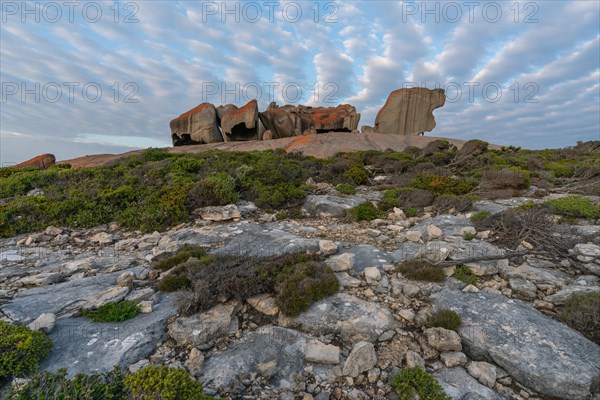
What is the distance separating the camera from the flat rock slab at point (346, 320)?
4180mm

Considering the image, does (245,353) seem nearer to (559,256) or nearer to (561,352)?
(561,352)

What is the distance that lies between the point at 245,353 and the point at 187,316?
1.10m

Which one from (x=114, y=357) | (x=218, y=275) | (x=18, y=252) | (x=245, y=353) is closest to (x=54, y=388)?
(x=114, y=357)

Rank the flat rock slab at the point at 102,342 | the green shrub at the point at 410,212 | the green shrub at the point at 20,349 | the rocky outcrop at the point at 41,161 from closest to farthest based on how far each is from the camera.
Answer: the green shrub at the point at 20,349, the flat rock slab at the point at 102,342, the green shrub at the point at 410,212, the rocky outcrop at the point at 41,161

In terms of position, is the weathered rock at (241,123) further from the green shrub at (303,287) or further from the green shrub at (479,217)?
the green shrub at (303,287)

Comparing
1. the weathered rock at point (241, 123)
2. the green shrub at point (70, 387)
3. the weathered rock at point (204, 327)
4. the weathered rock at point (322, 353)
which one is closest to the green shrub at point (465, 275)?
the weathered rock at point (322, 353)

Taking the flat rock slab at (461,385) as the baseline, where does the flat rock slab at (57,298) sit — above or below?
above

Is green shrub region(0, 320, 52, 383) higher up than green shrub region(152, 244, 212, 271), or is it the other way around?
green shrub region(152, 244, 212, 271)

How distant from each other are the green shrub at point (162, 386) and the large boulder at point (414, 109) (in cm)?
4657

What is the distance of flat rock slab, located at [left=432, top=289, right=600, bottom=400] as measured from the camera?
333 cm

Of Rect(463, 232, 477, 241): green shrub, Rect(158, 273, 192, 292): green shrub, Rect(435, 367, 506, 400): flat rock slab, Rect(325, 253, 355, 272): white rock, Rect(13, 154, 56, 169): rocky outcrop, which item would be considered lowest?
Rect(435, 367, 506, 400): flat rock slab

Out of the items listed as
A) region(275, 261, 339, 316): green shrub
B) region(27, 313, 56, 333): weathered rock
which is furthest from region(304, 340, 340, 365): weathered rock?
region(27, 313, 56, 333): weathered rock

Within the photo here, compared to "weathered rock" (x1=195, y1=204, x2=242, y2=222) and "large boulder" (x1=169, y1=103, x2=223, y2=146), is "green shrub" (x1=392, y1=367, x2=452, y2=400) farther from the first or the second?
"large boulder" (x1=169, y1=103, x2=223, y2=146)

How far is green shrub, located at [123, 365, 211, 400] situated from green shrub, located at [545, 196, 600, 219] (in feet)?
30.1
